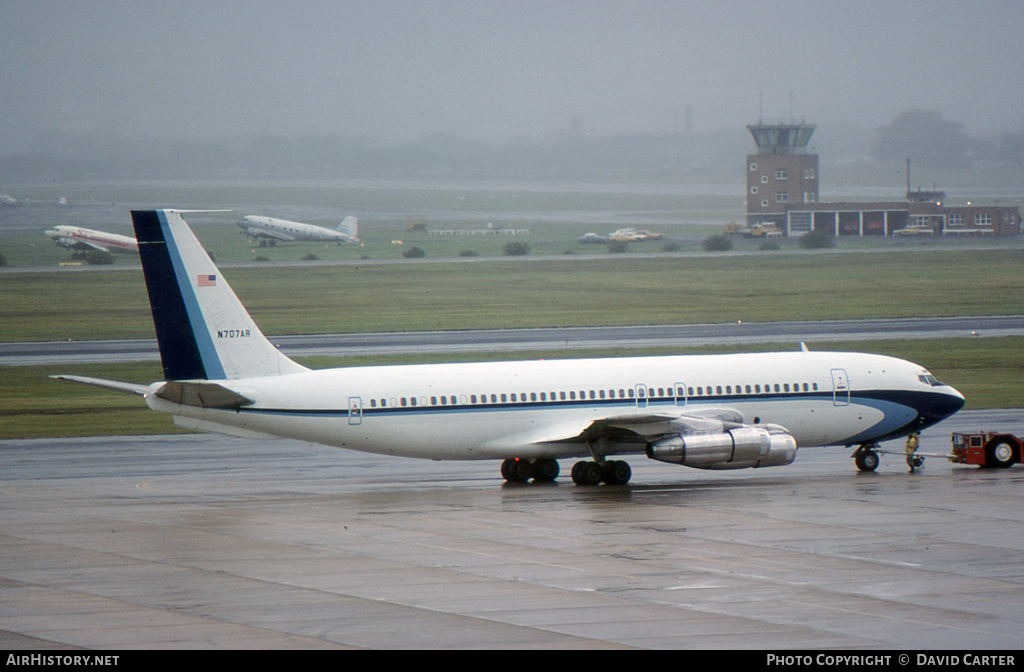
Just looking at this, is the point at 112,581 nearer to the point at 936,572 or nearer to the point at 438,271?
the point at 936,572

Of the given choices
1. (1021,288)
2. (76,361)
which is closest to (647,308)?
(1021,288)

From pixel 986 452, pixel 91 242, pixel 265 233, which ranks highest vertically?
pixel 265 233

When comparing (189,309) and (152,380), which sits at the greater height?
(189,309)

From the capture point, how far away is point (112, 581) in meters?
24.9

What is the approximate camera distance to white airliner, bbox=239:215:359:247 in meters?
180

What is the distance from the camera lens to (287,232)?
183 m

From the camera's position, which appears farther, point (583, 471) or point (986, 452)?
point (986, 452)

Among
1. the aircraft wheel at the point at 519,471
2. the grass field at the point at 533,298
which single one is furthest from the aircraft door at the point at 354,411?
the grass field at the point at 533,298

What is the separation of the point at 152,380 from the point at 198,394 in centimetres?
2825

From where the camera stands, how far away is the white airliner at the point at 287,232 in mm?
180125

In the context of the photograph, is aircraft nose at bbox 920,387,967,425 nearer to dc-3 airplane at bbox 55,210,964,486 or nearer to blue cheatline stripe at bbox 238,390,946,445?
blue cheatline stripe at bbox 238,390,946,445

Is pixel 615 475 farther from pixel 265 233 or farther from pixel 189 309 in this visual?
pixel 265 233

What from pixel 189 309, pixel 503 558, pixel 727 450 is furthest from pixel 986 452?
pixel 189 309

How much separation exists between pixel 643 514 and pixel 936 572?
29.4ft
